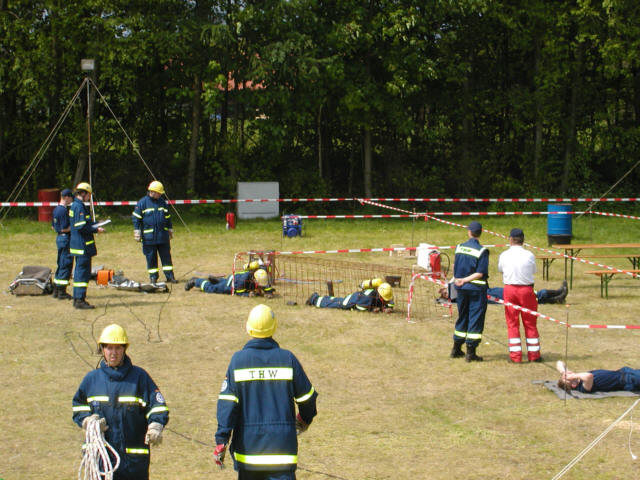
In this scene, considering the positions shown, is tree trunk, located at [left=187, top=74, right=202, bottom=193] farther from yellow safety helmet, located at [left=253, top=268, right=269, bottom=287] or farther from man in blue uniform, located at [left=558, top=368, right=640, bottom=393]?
man in blue uniform, located at [left=558, top=368, right=640, bottom=393]

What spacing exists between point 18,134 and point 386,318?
18274 millimetres

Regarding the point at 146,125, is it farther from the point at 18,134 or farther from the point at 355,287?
the point at 355,287

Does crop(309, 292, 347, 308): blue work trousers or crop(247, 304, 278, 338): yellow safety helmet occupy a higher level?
crop(247, 304, 278, 338): yellow safety helmet

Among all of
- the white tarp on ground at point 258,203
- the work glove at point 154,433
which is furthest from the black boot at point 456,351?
the white tarp on ground at point 258,203

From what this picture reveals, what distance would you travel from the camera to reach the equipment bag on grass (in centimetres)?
1325

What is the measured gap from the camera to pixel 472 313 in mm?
9758

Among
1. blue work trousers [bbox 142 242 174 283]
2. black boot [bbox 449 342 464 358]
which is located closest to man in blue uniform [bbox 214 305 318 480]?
black boot [bbox 449 342 464 358]

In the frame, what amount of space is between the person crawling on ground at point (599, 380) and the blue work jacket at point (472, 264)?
5.17 feet

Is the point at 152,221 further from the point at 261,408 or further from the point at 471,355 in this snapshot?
the point at 261,408

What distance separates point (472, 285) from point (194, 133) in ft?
60.9

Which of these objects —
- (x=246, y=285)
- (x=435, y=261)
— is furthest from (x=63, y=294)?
(x=435, y=261)

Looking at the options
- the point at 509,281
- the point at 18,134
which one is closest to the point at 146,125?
the point at 18,134

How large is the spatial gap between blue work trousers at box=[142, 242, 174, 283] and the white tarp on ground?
1045 centimetres

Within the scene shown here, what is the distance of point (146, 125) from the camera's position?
→ 27703 mm
